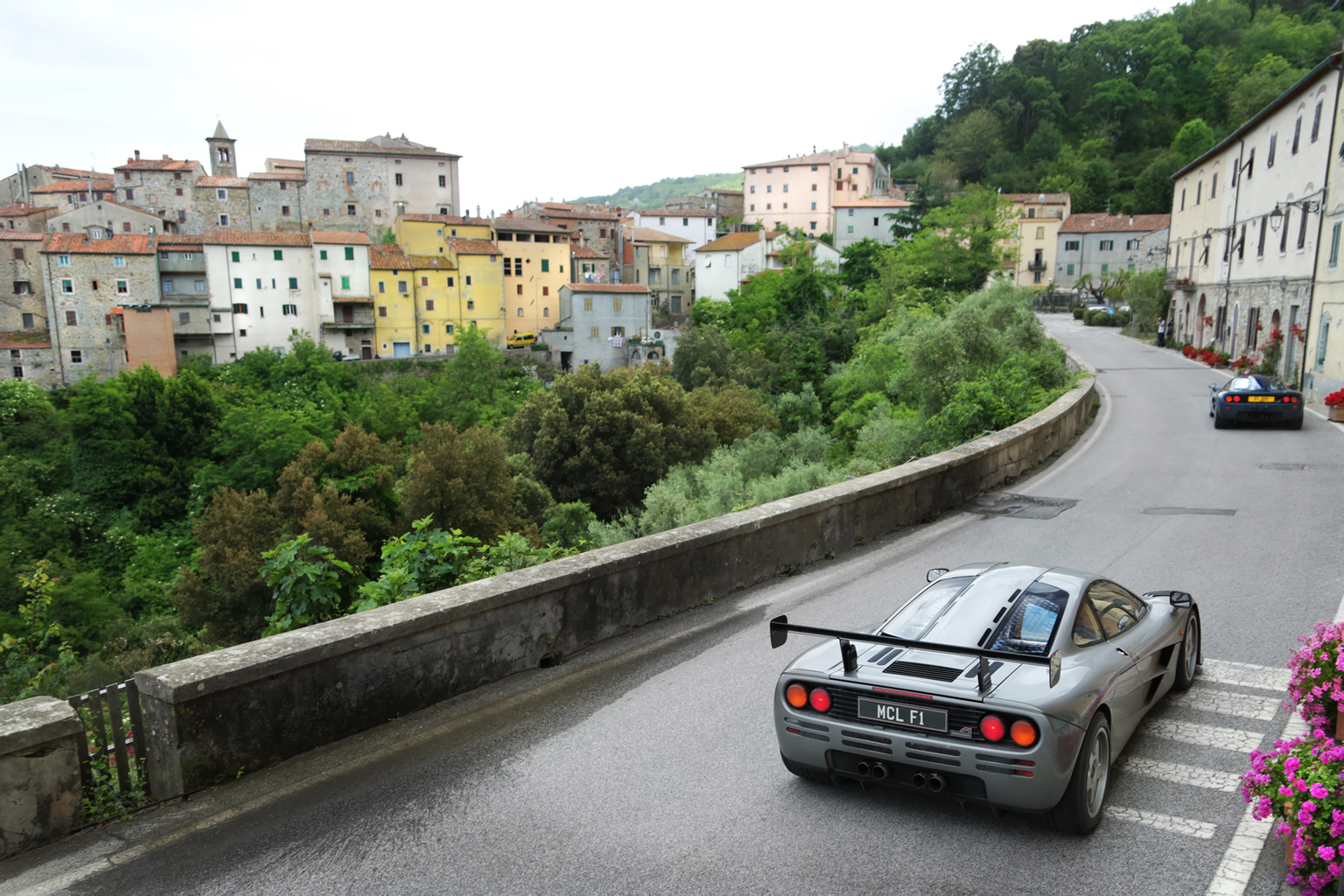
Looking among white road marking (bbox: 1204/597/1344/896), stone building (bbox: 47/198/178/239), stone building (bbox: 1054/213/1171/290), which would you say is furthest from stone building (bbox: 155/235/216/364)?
white road marking (bbox: 1204/597/1344/896)

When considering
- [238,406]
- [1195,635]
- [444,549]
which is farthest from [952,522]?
[238,406]

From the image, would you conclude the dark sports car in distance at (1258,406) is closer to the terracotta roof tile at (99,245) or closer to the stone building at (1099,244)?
the stone building at (1099,244)

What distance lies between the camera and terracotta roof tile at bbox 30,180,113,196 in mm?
96188

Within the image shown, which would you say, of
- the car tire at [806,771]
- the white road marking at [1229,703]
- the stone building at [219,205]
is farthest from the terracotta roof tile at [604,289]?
the car tire at [806,771]

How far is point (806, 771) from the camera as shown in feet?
15.4

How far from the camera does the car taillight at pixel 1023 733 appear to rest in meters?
3.94

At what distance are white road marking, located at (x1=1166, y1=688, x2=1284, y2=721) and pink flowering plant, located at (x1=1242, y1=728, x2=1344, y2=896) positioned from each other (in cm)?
Result: 178

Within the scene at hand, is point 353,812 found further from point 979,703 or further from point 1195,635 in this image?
point 1195,635

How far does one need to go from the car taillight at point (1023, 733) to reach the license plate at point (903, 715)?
0.31 metres

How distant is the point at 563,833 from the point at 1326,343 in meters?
29.2

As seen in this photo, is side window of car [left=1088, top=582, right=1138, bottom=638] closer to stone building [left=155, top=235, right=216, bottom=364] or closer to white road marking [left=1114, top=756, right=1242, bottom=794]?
white road marking [left=1114, top=756, right=1242, bottom=794]

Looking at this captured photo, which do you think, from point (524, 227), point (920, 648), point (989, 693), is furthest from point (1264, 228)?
point (524, 227)

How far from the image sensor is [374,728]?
18.0 feet

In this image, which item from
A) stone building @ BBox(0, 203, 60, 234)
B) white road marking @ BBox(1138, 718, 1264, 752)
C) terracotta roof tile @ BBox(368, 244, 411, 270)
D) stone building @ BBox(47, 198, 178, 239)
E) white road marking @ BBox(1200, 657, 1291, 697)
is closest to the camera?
white road marking @ BBox(1138, 718, 1264, 752)
